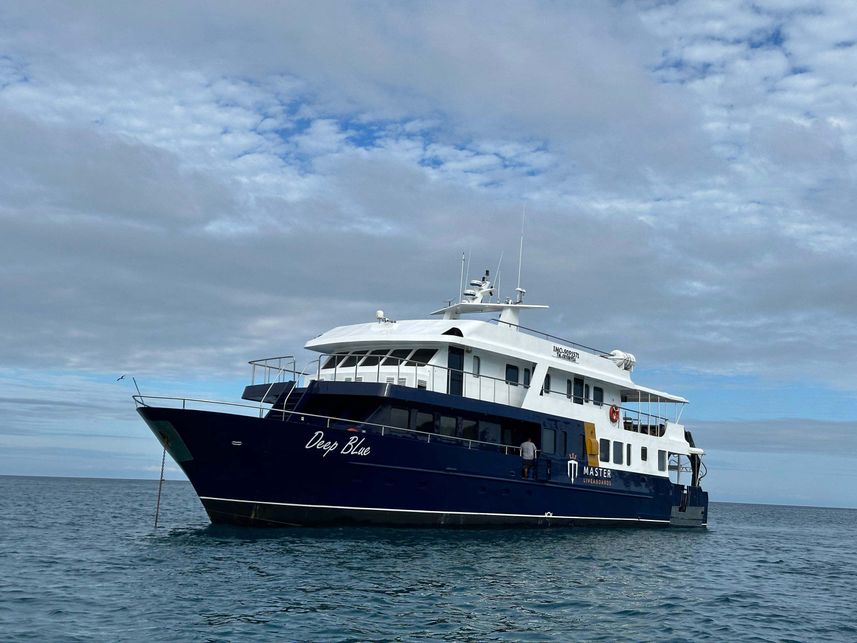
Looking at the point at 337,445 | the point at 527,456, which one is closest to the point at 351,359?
the point at 337,445

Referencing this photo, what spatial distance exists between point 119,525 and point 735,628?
→ 1825cm

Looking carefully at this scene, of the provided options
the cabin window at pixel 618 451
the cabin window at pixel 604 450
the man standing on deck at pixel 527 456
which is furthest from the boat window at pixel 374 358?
the cabin window at pixel 618 451

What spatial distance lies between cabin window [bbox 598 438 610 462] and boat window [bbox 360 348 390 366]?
8.87 m

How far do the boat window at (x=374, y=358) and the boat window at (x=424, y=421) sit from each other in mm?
2239

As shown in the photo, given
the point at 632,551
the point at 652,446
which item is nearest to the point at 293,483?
the point at 632,551

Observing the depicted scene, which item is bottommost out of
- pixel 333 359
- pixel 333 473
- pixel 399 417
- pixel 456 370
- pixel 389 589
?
pixel 389 589

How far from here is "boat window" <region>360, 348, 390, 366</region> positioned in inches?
945

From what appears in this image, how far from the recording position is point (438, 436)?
882 inches

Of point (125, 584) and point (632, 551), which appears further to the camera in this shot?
point (632, 551)

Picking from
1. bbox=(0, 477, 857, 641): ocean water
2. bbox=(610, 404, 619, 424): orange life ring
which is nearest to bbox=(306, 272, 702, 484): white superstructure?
bbox=(610, 404, 619, 424): orange life ring

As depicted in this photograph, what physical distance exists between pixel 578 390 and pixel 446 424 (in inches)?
267

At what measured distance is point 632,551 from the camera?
2214 cm

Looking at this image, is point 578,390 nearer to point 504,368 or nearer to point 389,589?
point 504,368

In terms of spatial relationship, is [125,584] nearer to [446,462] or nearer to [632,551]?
[446,462]
